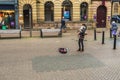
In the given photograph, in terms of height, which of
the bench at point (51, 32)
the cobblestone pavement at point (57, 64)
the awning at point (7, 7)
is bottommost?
the cobblestone pavement at point (57, 64)

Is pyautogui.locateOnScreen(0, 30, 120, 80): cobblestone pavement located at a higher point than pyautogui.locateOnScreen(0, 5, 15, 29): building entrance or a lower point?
lower

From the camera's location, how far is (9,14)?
110 feet

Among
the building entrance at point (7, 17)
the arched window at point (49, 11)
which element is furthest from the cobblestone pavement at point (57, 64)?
the arched window at point (49, 11)

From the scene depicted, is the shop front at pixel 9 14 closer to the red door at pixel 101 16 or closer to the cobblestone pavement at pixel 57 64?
the red door at pixel 101 16

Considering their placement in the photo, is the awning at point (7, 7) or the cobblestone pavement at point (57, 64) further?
the awning at point (7, 7)

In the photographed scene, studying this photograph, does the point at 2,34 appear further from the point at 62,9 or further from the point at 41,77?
the point at 41,77

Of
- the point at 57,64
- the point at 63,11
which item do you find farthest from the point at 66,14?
the point at 57,64

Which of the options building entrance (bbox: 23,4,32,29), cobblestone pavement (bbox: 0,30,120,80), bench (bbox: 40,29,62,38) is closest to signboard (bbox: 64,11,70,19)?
building entrance (bbox: 23,4,32,29)

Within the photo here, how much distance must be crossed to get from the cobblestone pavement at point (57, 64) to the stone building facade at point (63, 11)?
14258 mm

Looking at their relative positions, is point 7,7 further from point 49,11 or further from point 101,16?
point 101,16

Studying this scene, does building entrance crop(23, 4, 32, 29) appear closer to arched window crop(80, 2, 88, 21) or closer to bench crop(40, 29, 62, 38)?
arched window crop(80, 2, 88, 21)

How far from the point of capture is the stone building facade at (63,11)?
109 ft

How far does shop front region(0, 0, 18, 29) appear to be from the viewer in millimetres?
32594

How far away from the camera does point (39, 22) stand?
33.5m
